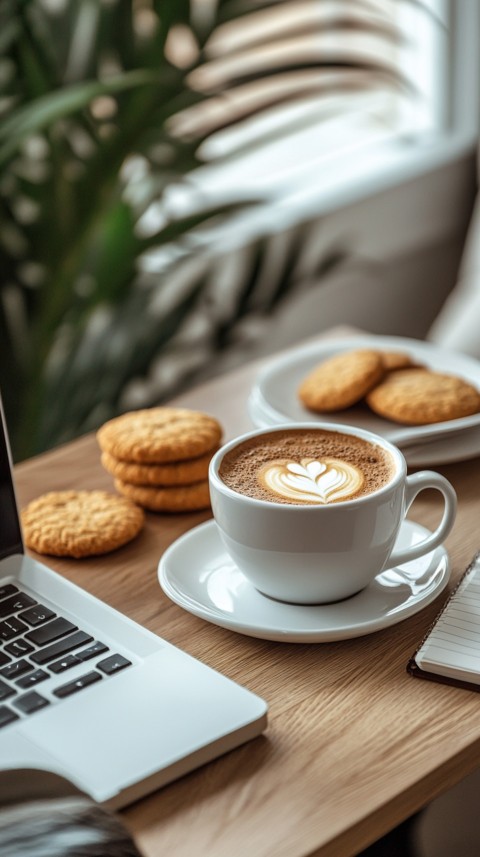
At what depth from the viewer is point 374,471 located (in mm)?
710

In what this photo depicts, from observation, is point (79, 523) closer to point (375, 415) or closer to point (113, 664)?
point (113, 664)

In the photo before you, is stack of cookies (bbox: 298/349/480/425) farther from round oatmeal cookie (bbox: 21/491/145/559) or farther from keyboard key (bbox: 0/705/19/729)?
keyboard key (bbox: 0/705/19/729)

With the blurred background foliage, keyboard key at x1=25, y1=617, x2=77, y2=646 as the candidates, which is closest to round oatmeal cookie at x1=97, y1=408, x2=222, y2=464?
keyboard key at x1=25, y1=617, x2=77, y2=646

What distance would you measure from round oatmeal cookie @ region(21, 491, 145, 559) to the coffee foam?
5.4 inches

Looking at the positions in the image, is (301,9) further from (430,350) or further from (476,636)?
(476,636)

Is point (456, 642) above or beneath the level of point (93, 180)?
beneath

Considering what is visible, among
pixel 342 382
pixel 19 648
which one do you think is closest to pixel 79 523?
pixel 19 648

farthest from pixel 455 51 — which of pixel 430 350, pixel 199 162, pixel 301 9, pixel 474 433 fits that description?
pixel 474 433

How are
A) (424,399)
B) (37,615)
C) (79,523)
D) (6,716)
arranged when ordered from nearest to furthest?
(6,716) → (37,615) → (79,523) → (424,399)

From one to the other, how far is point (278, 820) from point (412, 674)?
155 mm

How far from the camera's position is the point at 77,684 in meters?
0.61

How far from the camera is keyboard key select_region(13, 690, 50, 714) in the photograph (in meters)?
0.59

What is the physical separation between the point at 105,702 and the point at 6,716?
0.06 metres

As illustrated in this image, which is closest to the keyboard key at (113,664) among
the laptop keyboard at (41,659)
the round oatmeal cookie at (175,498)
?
the laptop keyboard at (41,659)
